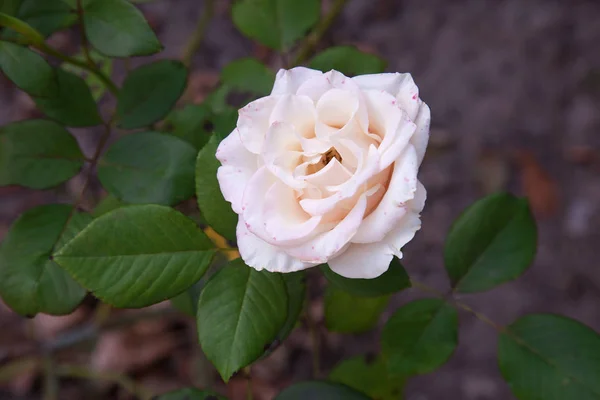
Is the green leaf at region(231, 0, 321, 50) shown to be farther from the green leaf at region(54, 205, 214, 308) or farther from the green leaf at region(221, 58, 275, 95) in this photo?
the green leaf at region(54, 205, 214, 308)

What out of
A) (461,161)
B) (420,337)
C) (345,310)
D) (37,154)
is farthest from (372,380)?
(461,161)

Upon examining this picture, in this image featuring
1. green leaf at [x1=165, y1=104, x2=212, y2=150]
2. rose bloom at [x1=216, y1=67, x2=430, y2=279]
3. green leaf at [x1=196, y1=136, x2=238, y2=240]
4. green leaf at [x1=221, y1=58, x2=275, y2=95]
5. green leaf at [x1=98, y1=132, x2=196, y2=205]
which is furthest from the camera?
green leaf at [x1=221, y1=58, x2=275, y2=95]

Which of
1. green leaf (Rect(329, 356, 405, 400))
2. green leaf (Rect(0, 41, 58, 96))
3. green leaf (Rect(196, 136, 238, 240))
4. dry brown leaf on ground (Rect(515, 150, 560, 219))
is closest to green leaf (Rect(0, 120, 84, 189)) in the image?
green leaf (Rect(0, 41, 58, 96))

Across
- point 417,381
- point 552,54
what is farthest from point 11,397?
point 552,54

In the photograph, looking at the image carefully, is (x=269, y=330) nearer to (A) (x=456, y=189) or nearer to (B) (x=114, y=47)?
(B) (x=114, y=47)

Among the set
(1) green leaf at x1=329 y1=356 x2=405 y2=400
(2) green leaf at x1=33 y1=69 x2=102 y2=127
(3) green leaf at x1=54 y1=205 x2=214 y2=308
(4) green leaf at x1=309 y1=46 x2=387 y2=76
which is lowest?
(1) green leaf at x1=329 y1=356 x2=405 y2=400
